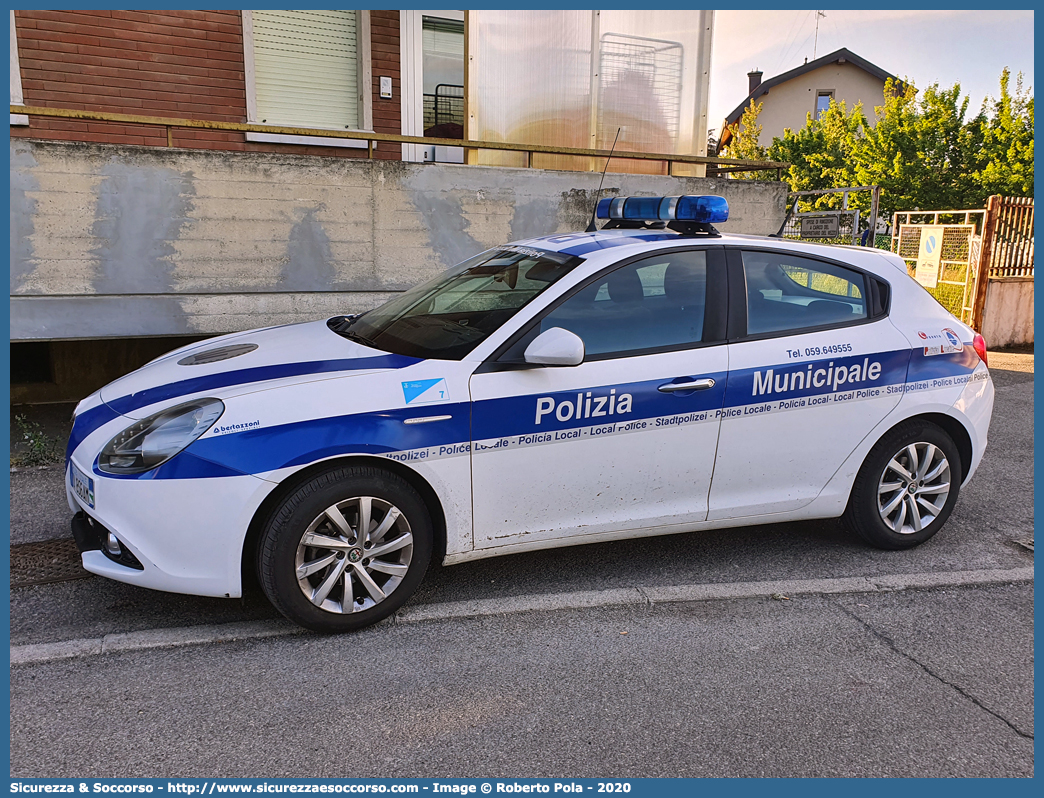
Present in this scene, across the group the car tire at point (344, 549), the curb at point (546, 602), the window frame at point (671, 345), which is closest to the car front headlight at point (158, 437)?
the car tire at point (344, 549)

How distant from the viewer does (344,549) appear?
335 centimetres

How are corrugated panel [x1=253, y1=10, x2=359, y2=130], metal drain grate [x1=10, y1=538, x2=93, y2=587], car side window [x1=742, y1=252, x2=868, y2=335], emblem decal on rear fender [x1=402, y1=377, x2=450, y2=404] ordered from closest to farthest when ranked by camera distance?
1. emblem decal on rear fender [x1=402, y1=377, x2=450, y2=404]
2. metal drain grate [x1=10, y1=538, x2=93, y2=587]
3. car side window [x1=742, y1=252, x2=868, y2=335]
4. corrugated panel [x1=253, y1=10, x2=359, y2=130]

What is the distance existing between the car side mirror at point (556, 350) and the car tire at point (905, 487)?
6.03ft

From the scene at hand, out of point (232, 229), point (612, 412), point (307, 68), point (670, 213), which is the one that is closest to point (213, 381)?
point (612, 412)

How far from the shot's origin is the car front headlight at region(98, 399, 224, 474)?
323 centimetres

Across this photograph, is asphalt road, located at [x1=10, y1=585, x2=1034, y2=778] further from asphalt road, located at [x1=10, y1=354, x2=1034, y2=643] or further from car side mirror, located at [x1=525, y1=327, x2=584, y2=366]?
car side mirror, located at [x1=525, y1=327, x2=584, y2=366]

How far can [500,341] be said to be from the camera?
3648 mm

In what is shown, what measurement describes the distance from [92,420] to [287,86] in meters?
6.78

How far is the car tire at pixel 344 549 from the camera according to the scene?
326cm

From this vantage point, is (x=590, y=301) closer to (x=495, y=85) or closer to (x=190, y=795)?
(x=190, y=795)

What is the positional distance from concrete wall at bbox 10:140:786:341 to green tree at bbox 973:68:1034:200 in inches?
874

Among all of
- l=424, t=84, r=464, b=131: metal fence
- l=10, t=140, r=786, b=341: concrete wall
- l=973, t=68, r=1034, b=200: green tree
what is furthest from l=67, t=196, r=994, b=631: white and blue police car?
l=973, t=68, r=1034, b=200: green tree

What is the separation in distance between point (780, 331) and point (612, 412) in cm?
103

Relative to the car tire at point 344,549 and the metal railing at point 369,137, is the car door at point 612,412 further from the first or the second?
the metal railing at point 369,137
